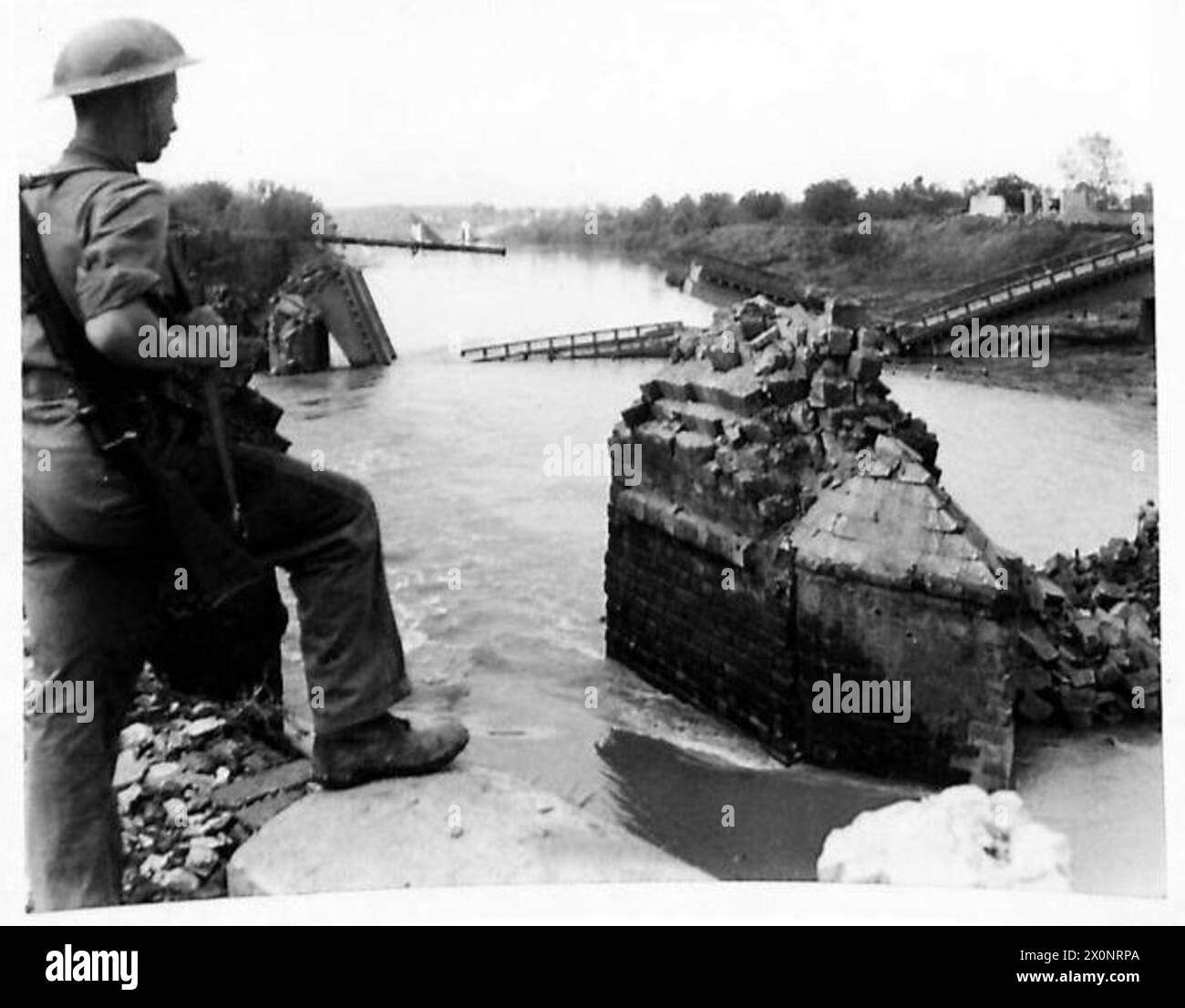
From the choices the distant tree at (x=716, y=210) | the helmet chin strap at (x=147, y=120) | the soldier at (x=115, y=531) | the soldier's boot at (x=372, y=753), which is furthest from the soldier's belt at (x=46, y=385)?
the distant tree at (x=716, y=210)

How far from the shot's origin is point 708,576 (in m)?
5.57

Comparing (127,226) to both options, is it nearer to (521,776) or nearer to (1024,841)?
(521,776)

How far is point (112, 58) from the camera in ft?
11.4

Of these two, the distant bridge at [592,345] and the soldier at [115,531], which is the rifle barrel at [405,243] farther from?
the soldier at [115,531]

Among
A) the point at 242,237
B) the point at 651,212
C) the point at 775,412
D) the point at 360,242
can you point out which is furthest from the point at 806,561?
the point at 242,237

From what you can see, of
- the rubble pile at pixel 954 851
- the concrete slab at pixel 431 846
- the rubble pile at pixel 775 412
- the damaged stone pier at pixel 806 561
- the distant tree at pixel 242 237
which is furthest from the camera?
the rubble pile at pixel 775 412

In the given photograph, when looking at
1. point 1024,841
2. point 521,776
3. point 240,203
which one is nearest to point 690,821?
point 521,776

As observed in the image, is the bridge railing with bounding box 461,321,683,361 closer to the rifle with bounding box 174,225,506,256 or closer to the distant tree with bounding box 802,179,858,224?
the rifle with bounding box 174,225,506,256

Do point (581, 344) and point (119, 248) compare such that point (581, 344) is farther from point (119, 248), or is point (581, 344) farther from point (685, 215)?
point (119, 248)

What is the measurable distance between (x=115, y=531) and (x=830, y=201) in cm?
263

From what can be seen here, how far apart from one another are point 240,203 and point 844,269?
2.31 metres

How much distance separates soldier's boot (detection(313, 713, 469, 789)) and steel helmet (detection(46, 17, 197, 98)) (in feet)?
6.00

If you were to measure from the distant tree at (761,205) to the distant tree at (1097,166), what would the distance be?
3.03 ft

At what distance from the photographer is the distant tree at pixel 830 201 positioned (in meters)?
4.70
